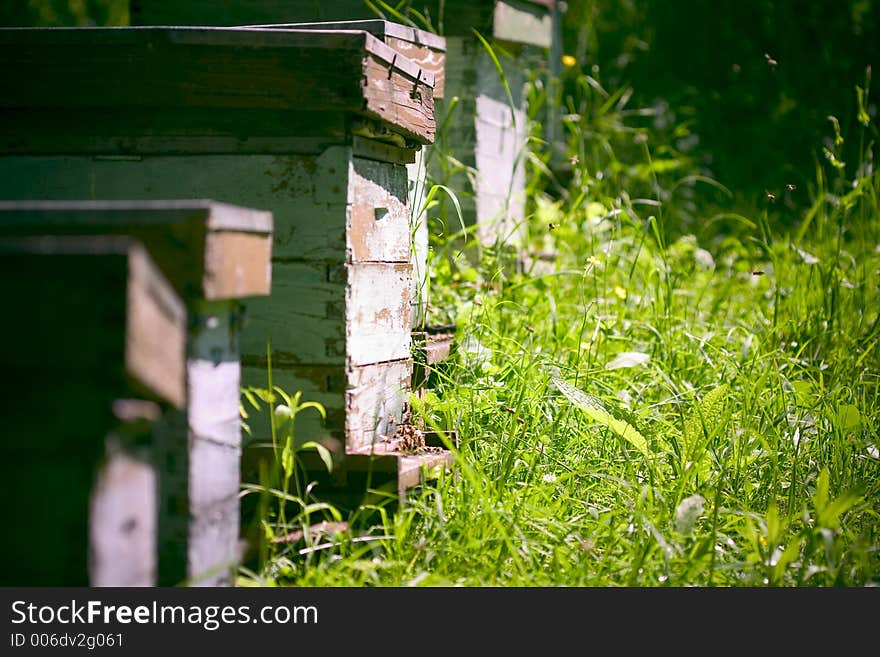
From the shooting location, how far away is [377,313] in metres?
2.20

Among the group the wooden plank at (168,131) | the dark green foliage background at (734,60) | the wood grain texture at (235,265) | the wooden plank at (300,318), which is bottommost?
the wooden plank at (300,318)

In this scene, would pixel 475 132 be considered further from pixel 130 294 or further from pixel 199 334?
pixel 130 294

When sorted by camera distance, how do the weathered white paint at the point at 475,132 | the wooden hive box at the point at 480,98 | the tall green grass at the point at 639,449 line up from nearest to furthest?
the tall green grass at the point at 639,449
the wooden hive box at the point at 480,98
the weathered white paint at the point at 475,132

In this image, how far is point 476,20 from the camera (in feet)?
13.0

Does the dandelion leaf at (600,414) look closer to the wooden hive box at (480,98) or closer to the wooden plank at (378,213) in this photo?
the wooden plank at (378,213)

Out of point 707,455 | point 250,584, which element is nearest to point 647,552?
point 707,455

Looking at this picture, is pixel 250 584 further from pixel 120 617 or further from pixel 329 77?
pixel 329 77

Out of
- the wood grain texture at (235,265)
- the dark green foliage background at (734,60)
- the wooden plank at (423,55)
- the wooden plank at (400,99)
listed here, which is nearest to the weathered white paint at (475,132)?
the wooden plank at (423,55)

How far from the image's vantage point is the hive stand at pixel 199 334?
4.37 feet

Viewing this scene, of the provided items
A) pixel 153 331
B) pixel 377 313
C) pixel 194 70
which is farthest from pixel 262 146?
pixel 153 331

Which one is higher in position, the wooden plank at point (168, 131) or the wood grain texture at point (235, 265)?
the wooden plank at point (168, 131)

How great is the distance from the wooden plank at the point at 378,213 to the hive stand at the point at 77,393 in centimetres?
82

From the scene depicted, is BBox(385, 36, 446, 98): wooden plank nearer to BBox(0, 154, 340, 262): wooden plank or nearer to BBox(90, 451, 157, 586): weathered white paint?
BBox(0, 154, 340, 262): wooden plank

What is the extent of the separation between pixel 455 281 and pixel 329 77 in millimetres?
1633
